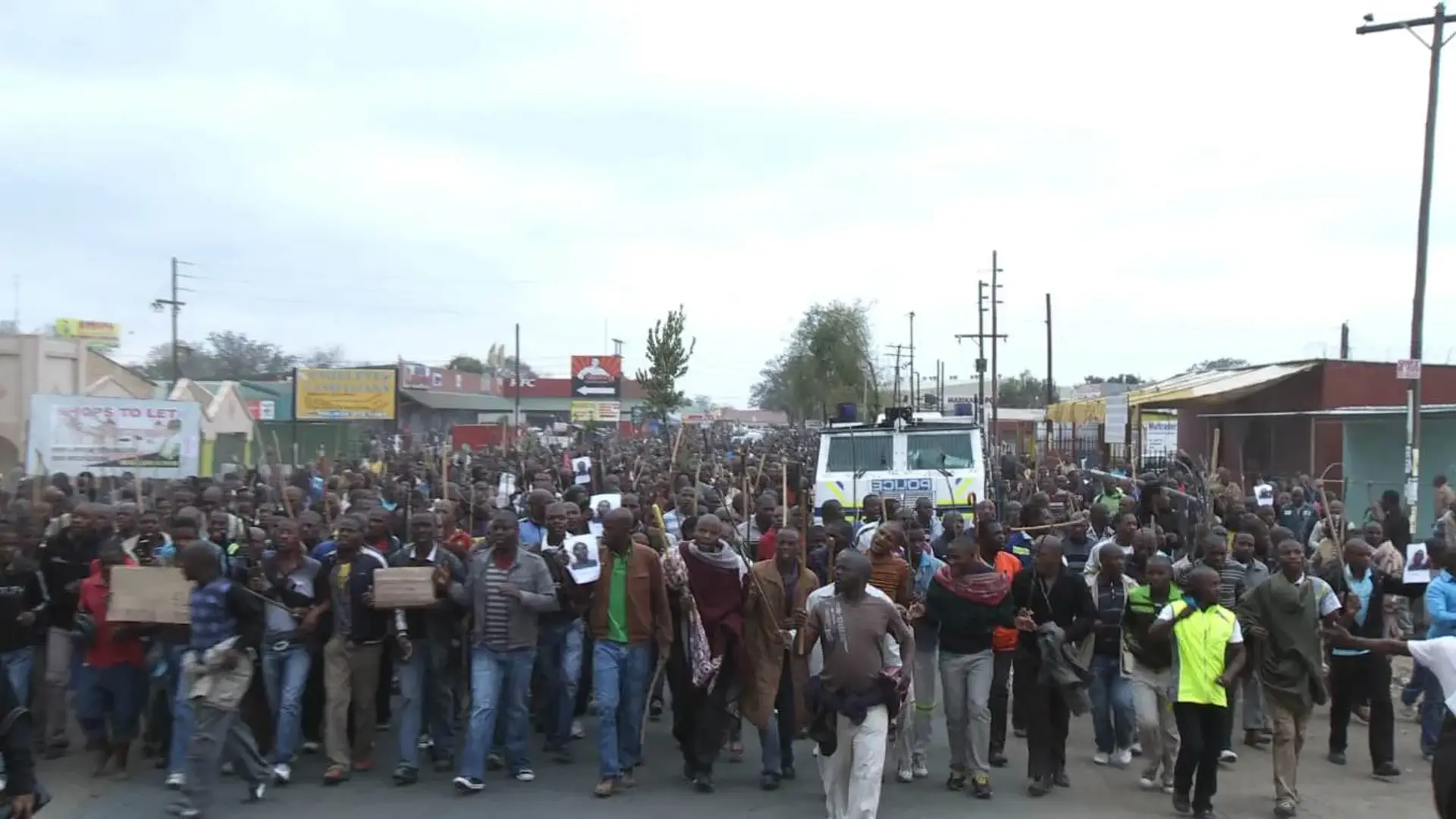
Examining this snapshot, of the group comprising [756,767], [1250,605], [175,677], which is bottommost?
[756,767]

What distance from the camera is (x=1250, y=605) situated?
309 inches

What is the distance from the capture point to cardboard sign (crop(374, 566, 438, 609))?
773 centimetres

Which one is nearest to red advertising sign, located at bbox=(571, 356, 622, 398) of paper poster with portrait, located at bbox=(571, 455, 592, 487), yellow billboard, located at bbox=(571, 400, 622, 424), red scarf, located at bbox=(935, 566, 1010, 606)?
yellow billboard, located at bbox=(571, 400, 622, 424)

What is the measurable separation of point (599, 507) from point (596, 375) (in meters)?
59.5

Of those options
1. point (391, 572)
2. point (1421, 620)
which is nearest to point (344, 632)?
point (391, 572)

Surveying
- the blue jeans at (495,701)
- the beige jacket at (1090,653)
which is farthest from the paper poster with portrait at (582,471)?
the beige jacket at (1090,653)

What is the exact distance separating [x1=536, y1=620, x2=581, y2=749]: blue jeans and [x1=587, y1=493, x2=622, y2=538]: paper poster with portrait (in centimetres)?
188

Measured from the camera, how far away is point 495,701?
310 inches

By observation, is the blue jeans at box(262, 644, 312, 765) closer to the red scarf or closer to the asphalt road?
the asphalt road

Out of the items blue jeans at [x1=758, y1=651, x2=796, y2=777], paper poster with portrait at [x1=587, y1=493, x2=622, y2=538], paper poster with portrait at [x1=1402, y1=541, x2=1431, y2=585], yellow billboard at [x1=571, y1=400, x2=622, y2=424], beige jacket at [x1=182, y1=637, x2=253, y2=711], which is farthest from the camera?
yellow billboard at [x1=571, y1=400, x2=622, y2=424]

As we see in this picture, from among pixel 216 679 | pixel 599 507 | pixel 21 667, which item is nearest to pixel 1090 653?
pixel 599 507

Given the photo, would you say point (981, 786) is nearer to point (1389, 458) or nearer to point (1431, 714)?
point (1431, 714)

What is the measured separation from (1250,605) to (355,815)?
18.6 feet

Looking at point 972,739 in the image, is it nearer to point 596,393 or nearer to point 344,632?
point 344,632
